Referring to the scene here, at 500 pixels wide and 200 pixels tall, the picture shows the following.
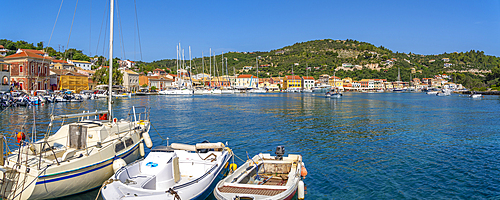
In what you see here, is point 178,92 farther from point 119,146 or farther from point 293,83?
point 119,146

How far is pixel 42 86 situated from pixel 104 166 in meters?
70.2

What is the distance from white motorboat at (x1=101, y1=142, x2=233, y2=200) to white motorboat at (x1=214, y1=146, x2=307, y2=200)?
0.72 m

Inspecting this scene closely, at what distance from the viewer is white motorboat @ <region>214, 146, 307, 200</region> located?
27.8 ft

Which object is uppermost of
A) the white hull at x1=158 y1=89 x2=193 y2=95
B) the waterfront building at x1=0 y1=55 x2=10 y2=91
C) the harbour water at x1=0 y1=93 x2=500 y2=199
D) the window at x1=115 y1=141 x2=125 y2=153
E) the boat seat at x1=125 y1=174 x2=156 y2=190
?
the waterfront building at x1=0 y1=55 x2=10 y2=91

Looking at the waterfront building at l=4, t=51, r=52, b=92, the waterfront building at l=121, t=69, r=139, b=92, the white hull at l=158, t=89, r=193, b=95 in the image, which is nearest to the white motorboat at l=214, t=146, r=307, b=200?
the waterfront building at l=4, t=51, r=52, b=92

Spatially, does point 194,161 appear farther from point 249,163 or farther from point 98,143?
point 98,143

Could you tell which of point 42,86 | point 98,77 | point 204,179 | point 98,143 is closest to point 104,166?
point 98,143

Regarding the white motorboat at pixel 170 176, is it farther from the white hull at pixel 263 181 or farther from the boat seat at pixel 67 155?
the boat seat at pixel 67 155

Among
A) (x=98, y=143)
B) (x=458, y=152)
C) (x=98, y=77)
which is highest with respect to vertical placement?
(x=98, y=77)

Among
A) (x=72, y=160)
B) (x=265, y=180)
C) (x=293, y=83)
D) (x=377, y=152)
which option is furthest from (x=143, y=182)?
(x=293, y=83)

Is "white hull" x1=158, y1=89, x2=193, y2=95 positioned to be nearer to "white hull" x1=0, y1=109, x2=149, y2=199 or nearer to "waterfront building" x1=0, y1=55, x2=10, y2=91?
"waterfront building" x1=0, y1=55, x2=10, y2=91

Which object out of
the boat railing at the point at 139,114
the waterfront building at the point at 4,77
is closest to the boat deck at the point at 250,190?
the boat railing at the point at 139,114

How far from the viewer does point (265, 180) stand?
427 inches

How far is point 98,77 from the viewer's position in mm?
88375
